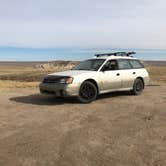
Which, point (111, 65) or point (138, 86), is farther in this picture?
point (138, 86)

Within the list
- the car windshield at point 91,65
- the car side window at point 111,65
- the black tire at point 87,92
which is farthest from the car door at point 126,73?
the black tire at point 87,92

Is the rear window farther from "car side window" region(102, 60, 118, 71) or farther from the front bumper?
the front bumper

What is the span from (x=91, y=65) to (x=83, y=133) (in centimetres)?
569

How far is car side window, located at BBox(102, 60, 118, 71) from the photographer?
12383mm

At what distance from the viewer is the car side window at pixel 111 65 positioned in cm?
1238

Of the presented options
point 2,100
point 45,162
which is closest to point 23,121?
point 45,162

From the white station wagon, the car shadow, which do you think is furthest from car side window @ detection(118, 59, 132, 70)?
the car shadow

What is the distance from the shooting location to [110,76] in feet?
40.2

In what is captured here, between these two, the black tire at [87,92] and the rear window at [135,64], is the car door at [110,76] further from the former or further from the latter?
the rear window at [135,64]

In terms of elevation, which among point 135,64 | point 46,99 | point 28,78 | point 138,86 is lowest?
point 28,78

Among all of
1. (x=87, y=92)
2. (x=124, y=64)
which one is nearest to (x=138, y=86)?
(x=124, y=64)

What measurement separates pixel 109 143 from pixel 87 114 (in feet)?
9.66

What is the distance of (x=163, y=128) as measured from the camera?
24.8ft

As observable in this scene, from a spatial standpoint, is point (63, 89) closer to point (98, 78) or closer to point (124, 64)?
point (98, 78)
